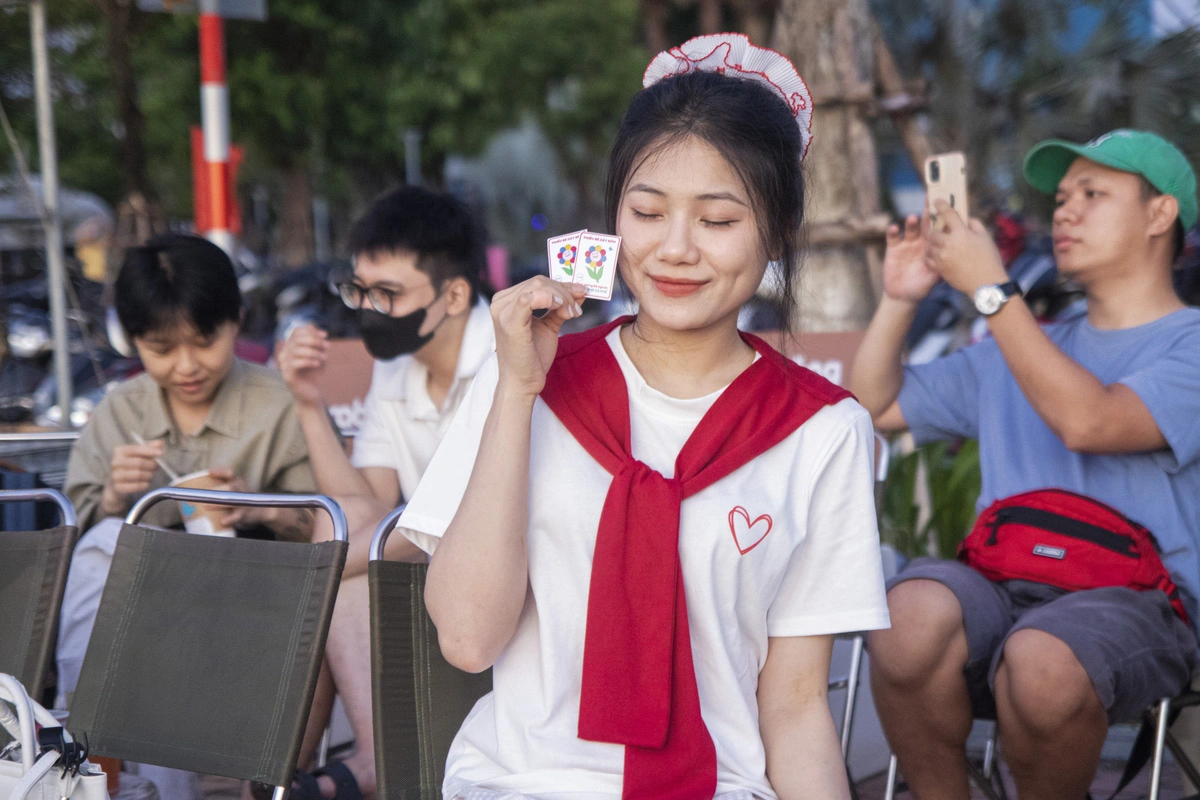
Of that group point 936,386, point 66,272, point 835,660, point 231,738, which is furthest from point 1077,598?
point 66,272

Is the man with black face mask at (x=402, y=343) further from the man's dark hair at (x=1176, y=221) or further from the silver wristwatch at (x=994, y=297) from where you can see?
the man's dark hair at (x=1176, y=221)

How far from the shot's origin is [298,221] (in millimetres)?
21594

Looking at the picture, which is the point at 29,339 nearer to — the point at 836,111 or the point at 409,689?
the point at 836,111

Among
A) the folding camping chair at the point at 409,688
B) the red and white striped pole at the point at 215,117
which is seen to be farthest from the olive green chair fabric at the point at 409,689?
the red and white striped pole at the point at 215,117

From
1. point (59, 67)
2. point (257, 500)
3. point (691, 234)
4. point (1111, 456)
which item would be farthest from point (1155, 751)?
point (59, 67)

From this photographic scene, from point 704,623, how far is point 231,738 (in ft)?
3.38

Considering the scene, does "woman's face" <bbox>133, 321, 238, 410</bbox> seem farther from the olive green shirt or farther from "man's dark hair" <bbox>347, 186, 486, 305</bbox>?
"man's dark hair" <bbox>347, 186, 486, 305</bbox>

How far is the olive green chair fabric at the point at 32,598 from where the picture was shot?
2854mm

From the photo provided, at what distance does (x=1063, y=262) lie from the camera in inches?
127

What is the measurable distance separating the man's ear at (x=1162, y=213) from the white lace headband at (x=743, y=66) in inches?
55.5

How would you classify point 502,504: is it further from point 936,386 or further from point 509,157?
point 509,157

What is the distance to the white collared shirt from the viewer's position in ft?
11.5

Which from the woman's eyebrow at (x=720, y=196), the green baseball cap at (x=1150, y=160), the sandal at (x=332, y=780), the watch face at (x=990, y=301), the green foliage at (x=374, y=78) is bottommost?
the sandal at (x=332, y=780)

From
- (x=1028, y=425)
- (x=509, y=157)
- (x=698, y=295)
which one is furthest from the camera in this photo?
(x=509, y=157)
